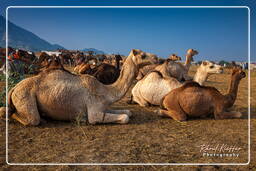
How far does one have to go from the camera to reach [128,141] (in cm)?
388

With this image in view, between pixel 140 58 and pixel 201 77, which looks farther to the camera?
pixel 201 77

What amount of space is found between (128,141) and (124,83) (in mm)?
1473

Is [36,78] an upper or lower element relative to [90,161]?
upper

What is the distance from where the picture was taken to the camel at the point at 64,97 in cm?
448

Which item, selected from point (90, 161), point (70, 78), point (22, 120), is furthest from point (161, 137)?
point (22, 120)

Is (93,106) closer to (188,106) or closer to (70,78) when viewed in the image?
(70,78)

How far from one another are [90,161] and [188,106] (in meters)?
2.75

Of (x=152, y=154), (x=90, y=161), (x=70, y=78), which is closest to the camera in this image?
(x=90, y=161)

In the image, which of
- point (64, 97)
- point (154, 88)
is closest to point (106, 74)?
point (154, 88)

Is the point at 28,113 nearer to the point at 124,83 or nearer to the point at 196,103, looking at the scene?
the point at 124,83

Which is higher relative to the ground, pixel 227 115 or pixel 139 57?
pixel 139 57

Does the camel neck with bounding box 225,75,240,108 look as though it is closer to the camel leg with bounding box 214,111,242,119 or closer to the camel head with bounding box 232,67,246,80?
the camel head with bounding box 232,67,246,80

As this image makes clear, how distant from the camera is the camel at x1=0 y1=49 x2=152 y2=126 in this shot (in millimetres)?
4477

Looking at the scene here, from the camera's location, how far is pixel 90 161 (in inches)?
124
